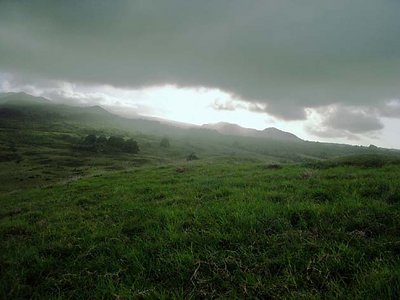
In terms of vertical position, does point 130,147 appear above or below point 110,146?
above

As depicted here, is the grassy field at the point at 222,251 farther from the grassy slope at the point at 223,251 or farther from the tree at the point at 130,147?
the tree at the point at 130,147

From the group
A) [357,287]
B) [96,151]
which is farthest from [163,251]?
[96,151]

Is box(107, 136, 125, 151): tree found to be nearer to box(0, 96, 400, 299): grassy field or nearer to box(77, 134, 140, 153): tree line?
box(77, 134, 140, 153): tree line

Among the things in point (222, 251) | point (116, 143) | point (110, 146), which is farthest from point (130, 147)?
point (222, 251)

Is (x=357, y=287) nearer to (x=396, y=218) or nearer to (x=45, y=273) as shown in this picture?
(x=396, y=218)

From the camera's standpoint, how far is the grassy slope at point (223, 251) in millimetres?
4664

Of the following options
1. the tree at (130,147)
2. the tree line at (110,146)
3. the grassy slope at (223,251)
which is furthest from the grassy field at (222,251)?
the tree at (130,147)

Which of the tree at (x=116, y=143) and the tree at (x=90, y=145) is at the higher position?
the tree at (x=116, y=143)

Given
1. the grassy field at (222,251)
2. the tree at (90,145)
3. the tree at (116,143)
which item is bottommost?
the tree at (90,145)

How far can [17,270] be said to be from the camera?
607cm

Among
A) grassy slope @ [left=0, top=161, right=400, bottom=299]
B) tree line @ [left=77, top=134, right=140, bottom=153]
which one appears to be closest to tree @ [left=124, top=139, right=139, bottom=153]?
tree line @ [left=77, top=134, right=140, bottom=153]

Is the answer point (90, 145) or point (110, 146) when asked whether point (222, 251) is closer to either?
point (110, 146)

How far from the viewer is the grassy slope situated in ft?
15.3

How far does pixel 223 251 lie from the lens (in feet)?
19.4
